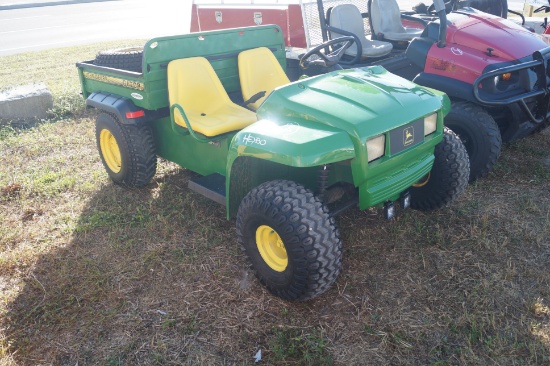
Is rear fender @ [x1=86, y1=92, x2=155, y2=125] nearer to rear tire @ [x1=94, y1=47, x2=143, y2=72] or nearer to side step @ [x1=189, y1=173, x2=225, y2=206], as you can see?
rear tire @ [x1=94, y1=47, x2=143, y2=72]

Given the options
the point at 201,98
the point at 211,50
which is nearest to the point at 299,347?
the point at 201,98

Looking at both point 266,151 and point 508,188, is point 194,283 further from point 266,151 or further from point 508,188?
point 508,188

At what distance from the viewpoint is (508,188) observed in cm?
396

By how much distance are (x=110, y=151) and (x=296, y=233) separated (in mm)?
2447

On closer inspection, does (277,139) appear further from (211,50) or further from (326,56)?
(326,56)

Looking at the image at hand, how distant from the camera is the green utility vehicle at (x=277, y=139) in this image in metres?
2.51

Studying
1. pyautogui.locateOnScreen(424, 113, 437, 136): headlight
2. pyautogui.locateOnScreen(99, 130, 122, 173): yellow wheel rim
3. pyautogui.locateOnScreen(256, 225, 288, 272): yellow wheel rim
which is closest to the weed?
pyautogui.locateOnScreen(256, 225, 288, 272): yellow wheel rim

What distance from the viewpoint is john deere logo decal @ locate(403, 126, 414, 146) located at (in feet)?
8.87

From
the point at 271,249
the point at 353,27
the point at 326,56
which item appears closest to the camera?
the point at 271,249

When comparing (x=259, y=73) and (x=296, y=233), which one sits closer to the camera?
(x=296, y=233)

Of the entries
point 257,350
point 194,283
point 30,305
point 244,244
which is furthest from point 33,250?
point 257,350

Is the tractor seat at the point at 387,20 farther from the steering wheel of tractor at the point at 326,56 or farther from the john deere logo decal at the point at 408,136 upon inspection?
the john deere logo decal at the point at 408,136

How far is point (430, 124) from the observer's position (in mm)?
2928

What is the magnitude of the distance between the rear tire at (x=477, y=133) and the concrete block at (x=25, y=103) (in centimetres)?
481
